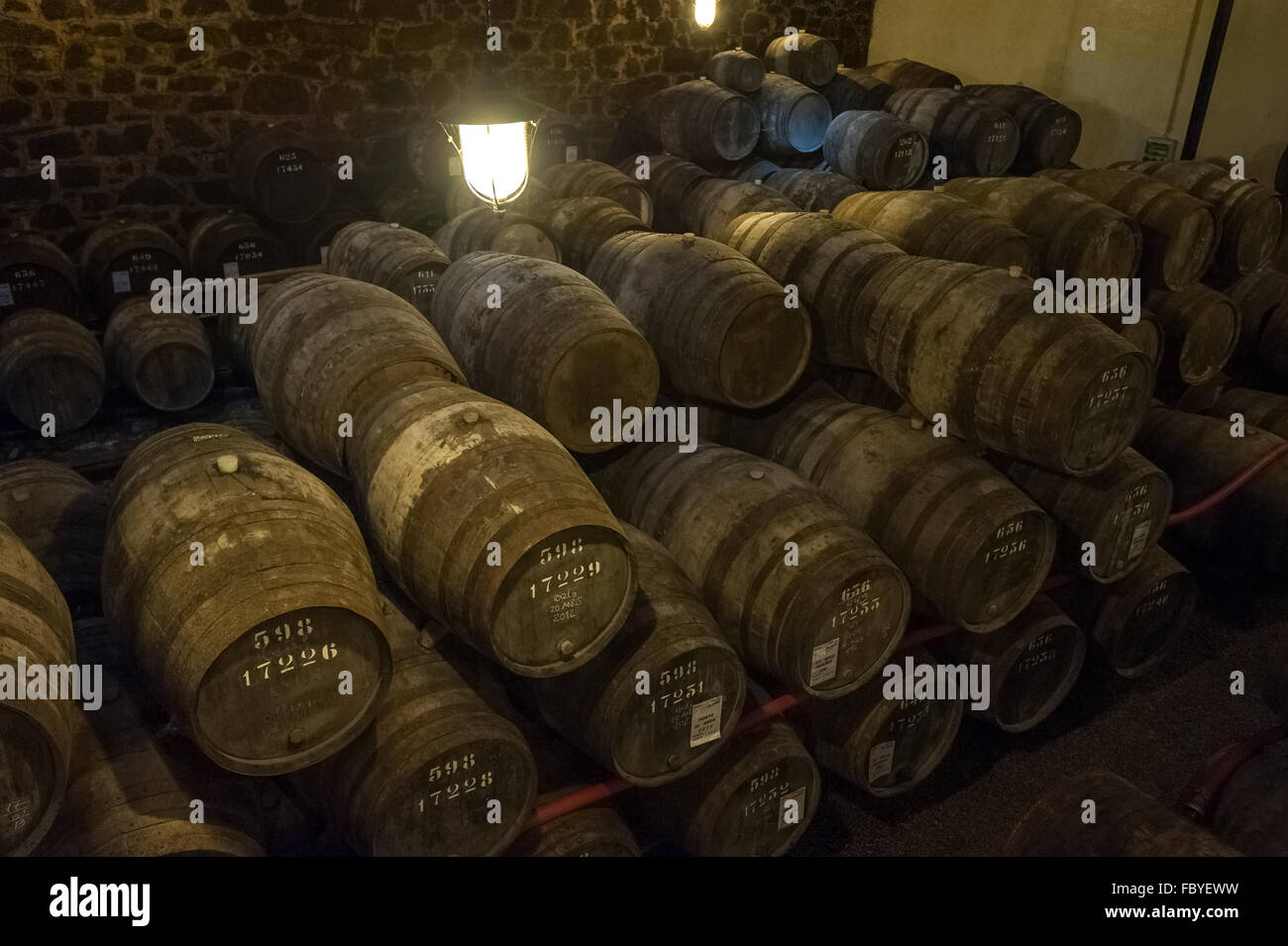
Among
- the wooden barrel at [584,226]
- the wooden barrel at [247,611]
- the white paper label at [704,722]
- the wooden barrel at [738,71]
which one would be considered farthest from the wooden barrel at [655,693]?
the wooden barrel at [738,71]

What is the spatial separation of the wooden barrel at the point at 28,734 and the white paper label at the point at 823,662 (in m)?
2.30

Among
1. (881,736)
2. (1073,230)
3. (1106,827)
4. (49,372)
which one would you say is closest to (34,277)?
(49,372)

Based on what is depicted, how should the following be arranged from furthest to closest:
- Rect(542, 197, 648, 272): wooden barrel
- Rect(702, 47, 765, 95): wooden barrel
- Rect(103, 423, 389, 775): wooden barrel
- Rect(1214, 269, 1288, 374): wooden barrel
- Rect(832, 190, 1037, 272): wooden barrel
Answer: Rect(702, 47, 765, 95): wooden barrel
Rect(1214, 269, 1288, 374): wooden barrel
Rect(542, 197, 648, 272): wooden barrel
Rect(832, 190, 1037, 272): wooden barrel
Rect(103, 423, 389, 775): wooden barrel

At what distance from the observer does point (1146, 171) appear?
633 centimetres

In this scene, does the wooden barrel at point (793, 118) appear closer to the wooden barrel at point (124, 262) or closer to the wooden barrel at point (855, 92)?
the wooden barrel at point (855, 92)

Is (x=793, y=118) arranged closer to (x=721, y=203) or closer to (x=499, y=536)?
(x=721, y=203)

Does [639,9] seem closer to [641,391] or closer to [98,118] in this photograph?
[98,118]

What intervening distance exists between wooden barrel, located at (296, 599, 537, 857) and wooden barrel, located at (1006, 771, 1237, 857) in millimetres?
1614

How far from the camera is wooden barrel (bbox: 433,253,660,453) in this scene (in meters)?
3.53

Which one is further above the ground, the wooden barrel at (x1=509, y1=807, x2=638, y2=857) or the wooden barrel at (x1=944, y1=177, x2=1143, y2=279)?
the wooden barrel at (x1=944, y1=177, x2=1143, y2=279)

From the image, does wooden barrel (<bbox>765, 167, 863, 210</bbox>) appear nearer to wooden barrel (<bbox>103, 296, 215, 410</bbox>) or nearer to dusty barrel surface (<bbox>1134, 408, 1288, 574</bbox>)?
dusty barrel surface (<bbox>1134, 408, 1288, 574</bbox>)

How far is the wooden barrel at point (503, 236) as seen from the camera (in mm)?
5121

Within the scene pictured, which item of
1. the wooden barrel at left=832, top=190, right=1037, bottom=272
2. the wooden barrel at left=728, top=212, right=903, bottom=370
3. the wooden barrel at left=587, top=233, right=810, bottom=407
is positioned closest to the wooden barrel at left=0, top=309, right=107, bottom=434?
the wooden barrel at left=587, top=233, right=810, bottom=407
